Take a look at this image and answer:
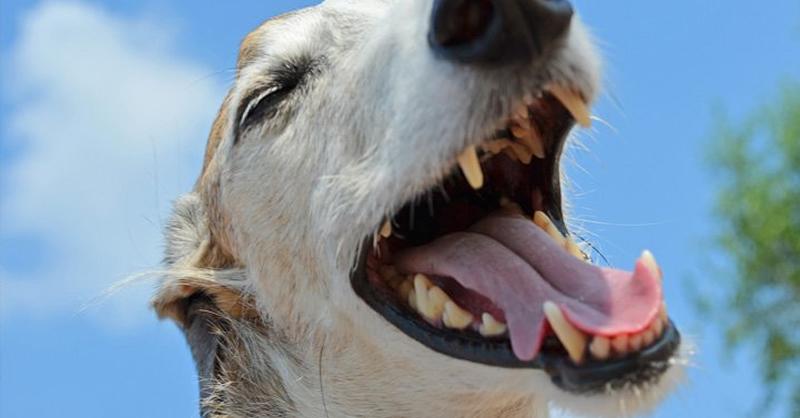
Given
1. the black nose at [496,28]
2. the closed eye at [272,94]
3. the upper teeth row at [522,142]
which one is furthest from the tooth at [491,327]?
the closed eye at [272,94]

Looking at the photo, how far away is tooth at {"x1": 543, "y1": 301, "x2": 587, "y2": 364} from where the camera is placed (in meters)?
3.35

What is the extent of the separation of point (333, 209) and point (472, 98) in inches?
35.8

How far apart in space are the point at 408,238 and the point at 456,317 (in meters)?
0.57

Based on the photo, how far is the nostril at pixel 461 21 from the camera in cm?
342

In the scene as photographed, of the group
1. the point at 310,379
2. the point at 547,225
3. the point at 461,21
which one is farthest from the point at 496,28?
the point at 310,379

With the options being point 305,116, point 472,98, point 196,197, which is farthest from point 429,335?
point 196,197

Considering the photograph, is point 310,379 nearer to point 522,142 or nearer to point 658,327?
point 522,142

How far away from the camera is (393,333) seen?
4.25 m

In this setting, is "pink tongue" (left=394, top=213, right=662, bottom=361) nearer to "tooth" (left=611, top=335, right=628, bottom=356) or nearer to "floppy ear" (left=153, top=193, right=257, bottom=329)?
"tooth" (left=611, top=335, right=628, bottom=356)

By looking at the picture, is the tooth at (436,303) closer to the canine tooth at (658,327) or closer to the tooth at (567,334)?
the tooth at (567,334)

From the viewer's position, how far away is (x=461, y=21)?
347cm

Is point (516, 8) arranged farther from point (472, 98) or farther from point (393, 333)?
point (393, 333)

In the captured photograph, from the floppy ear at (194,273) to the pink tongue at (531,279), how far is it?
1340mm

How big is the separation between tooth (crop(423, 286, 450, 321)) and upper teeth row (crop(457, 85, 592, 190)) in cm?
42
